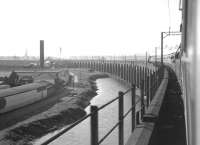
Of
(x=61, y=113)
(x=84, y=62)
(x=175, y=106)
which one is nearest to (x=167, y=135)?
(x=175, y=106)

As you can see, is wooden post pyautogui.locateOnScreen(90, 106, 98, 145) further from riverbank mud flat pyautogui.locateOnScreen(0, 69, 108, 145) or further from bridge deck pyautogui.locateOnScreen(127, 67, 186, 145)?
riverbank mud flat pyautogui.locateOnScreen(0, 69, 108, 145)

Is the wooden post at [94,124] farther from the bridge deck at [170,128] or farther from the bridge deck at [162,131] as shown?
the bridge deck at [170,128]

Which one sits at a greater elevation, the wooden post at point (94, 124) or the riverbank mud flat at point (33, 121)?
the wooden post at point (94, 124)

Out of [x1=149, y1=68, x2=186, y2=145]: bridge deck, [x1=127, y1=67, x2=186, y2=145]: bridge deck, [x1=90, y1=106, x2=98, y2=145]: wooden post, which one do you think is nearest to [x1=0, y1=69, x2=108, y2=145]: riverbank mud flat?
[x1=149, y1=68, x2=186, y2=145]: bridge deck

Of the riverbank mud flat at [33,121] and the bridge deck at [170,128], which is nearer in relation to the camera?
the bridge deck at [170,128]

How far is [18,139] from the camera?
21688mm

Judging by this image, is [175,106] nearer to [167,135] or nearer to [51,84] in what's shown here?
[167,135]

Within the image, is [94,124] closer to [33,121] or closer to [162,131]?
[162,131]

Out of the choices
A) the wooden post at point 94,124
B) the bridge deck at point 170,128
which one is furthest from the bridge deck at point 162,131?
the wooden post at point 94,124

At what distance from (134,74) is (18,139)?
46.2 m

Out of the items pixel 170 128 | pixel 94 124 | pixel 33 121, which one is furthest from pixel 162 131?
pixel 33 121

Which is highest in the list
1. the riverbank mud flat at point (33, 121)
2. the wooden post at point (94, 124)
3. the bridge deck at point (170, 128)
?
the wooden post at point (94, 124)

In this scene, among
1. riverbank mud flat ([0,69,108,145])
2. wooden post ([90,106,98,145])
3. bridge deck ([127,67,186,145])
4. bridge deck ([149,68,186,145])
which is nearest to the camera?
wooden post ([90,106,98,145])

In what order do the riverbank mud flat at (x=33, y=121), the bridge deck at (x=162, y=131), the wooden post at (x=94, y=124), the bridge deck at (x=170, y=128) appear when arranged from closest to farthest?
the wooden post at (x=94, y=124)
the bridge deck at (x=162, y=131)
the bridge deck at (x=170, y=128)
the riverbank mud flat at (x=33, y=121)
